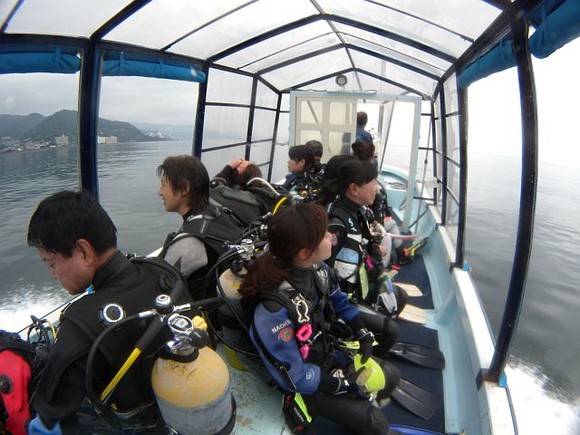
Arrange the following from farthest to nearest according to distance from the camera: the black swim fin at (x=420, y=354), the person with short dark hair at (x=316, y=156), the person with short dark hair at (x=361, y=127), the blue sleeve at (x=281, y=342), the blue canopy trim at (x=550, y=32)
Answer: the person with short dark hair at (x=361, y=127), the person with short dark hair at (x=316, y=156), the black swim fin at (x=420, y=354), the blue sleeve at (x=281, y=342), the blue canopy trim at (x=550, y=32)

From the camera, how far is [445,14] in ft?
9.11

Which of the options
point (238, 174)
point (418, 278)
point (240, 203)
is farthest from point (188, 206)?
point (418, 278)

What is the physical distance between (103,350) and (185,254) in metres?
0.95

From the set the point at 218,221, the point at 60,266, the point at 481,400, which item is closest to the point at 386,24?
the point at 218,221

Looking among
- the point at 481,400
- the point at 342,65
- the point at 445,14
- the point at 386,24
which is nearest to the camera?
the point at 481,400

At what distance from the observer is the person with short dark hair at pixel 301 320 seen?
1.57 m

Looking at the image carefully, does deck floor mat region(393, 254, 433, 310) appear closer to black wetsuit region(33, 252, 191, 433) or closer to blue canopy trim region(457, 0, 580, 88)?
blue canopy trim region(457, 0, 580, 88)

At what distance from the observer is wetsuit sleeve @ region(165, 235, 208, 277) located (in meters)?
1.98

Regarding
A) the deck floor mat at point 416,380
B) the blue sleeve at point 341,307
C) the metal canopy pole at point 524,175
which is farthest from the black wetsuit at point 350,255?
the metal canopy pole at point 524,175

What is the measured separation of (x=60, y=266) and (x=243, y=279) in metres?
0.82

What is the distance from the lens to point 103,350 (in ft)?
3.47

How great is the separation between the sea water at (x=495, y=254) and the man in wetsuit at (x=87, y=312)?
131 centimetres

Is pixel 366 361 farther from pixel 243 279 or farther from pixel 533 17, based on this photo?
pixel 533 17

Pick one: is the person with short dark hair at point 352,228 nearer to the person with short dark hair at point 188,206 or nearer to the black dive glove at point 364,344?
the black dive glove at point 364,344
